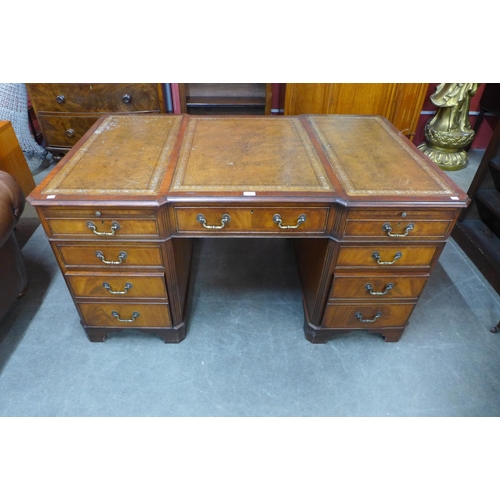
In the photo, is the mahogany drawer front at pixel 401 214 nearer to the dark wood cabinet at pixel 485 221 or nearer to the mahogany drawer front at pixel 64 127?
the dark wood cabinet at pixel 485 221

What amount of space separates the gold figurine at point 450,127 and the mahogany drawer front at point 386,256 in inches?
79.2

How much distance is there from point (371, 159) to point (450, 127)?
1.98m

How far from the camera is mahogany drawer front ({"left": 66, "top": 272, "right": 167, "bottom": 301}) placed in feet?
4.40

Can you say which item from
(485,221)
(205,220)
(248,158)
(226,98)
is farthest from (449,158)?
(205,220)

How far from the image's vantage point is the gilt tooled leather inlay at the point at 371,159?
3.96 feet

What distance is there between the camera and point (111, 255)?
1279mm

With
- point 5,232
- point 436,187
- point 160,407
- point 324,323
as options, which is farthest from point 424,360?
point 5,232

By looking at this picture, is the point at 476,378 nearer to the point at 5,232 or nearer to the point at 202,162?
the point at 202,162

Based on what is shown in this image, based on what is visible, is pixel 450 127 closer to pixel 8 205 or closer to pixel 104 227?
pixel 104 227

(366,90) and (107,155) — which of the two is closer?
(107,155)

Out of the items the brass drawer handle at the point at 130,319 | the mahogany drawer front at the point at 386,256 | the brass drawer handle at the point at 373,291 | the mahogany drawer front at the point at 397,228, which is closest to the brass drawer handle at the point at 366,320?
the brass drawer handle at the point at 373,291

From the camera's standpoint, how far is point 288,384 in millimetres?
1470

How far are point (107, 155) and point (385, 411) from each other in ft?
4.77

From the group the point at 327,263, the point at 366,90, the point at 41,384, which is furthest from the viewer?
the point at 366,90
